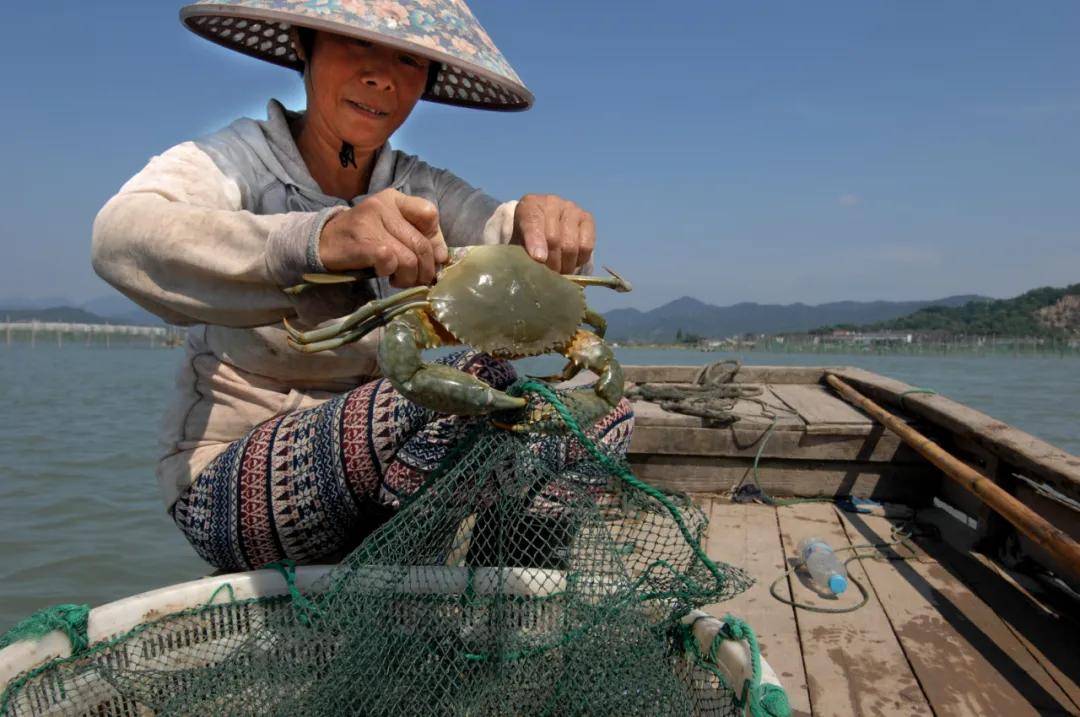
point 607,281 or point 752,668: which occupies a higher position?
point 607,281

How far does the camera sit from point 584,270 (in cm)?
219

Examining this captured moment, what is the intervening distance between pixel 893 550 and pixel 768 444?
3.16 ft

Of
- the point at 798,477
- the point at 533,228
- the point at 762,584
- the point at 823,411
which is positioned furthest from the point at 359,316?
the point at 823,411

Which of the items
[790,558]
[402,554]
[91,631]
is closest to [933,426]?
[790,558]

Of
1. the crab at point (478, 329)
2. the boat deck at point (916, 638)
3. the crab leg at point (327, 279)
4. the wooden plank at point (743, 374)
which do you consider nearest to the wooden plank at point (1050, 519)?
the boat deck at point (916, 638)

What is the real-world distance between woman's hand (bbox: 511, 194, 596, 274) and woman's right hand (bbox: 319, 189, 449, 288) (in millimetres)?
348

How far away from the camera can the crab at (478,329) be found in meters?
1.45

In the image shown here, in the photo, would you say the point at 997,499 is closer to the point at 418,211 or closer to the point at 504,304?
the point at 504,304

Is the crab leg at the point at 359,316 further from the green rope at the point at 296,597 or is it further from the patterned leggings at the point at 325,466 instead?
the green rope at the point at 296,597

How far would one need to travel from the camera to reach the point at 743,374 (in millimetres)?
6312

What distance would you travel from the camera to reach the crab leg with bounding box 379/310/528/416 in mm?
1428

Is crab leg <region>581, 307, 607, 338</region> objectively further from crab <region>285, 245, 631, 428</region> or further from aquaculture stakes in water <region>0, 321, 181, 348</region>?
aquaculture stakes in water <region>0, 321, 181, 348</region>

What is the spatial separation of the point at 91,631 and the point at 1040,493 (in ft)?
10.0

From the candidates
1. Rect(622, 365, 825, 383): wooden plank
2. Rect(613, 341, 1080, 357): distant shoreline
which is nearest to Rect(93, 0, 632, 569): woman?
Rect(622, 365, 825, 383): wooden plank
